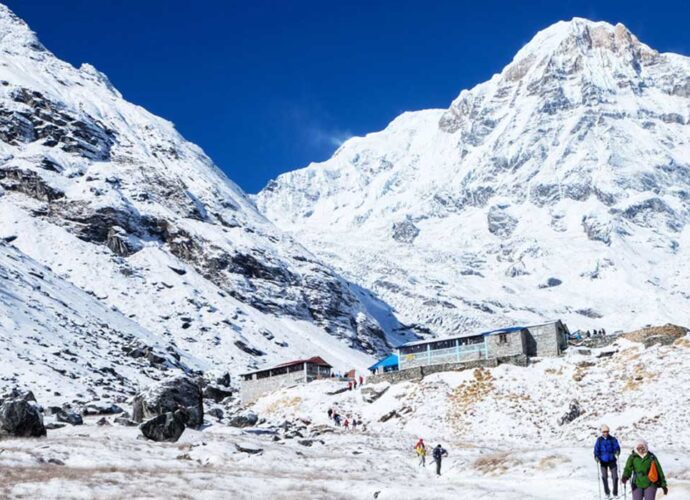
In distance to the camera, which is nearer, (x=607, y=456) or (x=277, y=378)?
(x=607, y=456)

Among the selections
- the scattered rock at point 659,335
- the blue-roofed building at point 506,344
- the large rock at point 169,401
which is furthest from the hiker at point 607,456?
the blue-roofed building at point 506,344

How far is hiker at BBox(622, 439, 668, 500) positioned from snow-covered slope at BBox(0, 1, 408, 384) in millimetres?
90386

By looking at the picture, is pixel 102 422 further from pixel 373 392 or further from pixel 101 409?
pixel 373 392

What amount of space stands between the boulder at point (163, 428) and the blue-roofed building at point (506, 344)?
26.9 meters

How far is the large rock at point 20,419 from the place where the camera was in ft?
125

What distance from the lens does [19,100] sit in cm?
18288

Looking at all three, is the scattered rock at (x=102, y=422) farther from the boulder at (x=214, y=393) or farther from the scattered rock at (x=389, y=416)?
the boulder at (x=214, y=393)

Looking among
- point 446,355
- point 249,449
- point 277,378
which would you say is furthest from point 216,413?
point 249,449

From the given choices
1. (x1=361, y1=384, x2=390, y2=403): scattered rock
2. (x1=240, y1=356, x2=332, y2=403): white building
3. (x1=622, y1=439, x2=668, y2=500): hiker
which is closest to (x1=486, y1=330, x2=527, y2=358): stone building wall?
(x1=361, y1=384, x2=390, y2=403): scattered rock

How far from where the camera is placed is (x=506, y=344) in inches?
2483

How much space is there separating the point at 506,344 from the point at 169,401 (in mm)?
27876

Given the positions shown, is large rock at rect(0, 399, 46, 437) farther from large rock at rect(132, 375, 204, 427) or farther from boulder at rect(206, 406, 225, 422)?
boulder at rect(206, 406, 225, 422)

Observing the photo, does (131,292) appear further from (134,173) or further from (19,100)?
(19,100)

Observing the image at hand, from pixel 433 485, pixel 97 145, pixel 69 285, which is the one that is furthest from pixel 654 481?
pixel 97 145
